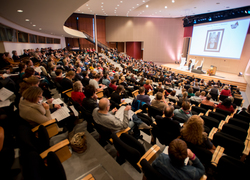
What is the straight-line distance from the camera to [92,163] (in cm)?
208

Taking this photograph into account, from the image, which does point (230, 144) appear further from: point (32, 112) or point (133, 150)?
point (32, 112)

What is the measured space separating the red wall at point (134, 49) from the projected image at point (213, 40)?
11.2 m

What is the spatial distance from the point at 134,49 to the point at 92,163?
22737 millimetres

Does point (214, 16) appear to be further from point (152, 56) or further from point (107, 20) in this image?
point (107, 20)

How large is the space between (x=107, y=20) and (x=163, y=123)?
2226 cm

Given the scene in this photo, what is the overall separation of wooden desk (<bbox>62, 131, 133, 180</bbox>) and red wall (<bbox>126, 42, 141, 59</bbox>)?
73.3 feet

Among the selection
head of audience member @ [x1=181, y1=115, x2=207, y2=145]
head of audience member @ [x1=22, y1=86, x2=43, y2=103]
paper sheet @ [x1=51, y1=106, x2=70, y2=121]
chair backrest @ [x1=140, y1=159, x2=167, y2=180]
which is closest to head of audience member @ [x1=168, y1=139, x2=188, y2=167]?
chair backrest @ [x1=140, y1=159, x2=167, y2=180]

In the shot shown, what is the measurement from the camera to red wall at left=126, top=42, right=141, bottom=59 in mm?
22919

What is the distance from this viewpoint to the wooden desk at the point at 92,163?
1893mm

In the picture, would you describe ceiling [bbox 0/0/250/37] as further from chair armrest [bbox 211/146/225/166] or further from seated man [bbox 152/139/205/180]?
chair armrest [bbox 211/146/225/166]

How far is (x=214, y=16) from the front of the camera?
43.7 feet

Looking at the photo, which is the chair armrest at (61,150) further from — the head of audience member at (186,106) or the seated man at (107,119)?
the head of audience member at (186,106)

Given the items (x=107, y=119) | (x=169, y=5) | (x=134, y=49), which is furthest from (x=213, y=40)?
(x=107, y=119)

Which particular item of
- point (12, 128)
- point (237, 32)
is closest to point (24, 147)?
point (12, 128)
